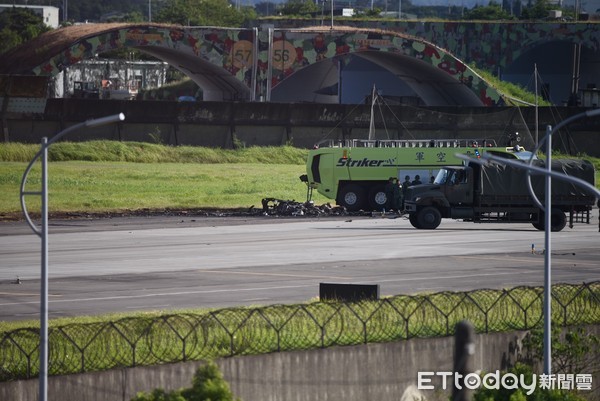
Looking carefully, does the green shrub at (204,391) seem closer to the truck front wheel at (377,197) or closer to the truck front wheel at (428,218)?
the truck front wheel at (428,218)

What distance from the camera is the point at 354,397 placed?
2169 centimetres

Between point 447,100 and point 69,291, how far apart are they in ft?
232

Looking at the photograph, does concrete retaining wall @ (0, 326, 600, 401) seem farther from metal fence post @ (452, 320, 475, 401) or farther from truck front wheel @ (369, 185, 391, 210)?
truck front wheel @ (369, 185, 391, 210)

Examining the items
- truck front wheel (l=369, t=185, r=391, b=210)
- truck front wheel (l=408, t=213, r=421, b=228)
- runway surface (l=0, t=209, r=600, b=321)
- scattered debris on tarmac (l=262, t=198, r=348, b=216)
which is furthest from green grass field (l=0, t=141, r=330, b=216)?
truck front wheel (l=408, t=213, r=421, b=228)

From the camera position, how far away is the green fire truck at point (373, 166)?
5559 cm

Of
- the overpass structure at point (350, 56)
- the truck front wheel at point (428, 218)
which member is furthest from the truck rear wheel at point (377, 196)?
the overpass structure at point (350, 56)

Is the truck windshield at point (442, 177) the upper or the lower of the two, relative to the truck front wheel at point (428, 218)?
upper

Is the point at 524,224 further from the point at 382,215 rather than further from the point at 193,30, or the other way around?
the point at 193,30

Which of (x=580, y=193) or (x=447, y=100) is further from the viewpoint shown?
(x=447, y=100)

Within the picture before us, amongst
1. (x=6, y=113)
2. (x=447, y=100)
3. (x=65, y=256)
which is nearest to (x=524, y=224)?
(x=65, y=256)

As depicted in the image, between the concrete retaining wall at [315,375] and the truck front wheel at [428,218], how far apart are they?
83.0 feet

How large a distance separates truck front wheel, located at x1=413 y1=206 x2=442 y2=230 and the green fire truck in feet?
21.5

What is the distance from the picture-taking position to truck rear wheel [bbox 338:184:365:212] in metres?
56.2

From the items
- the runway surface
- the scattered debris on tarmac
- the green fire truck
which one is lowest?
the runway surface
